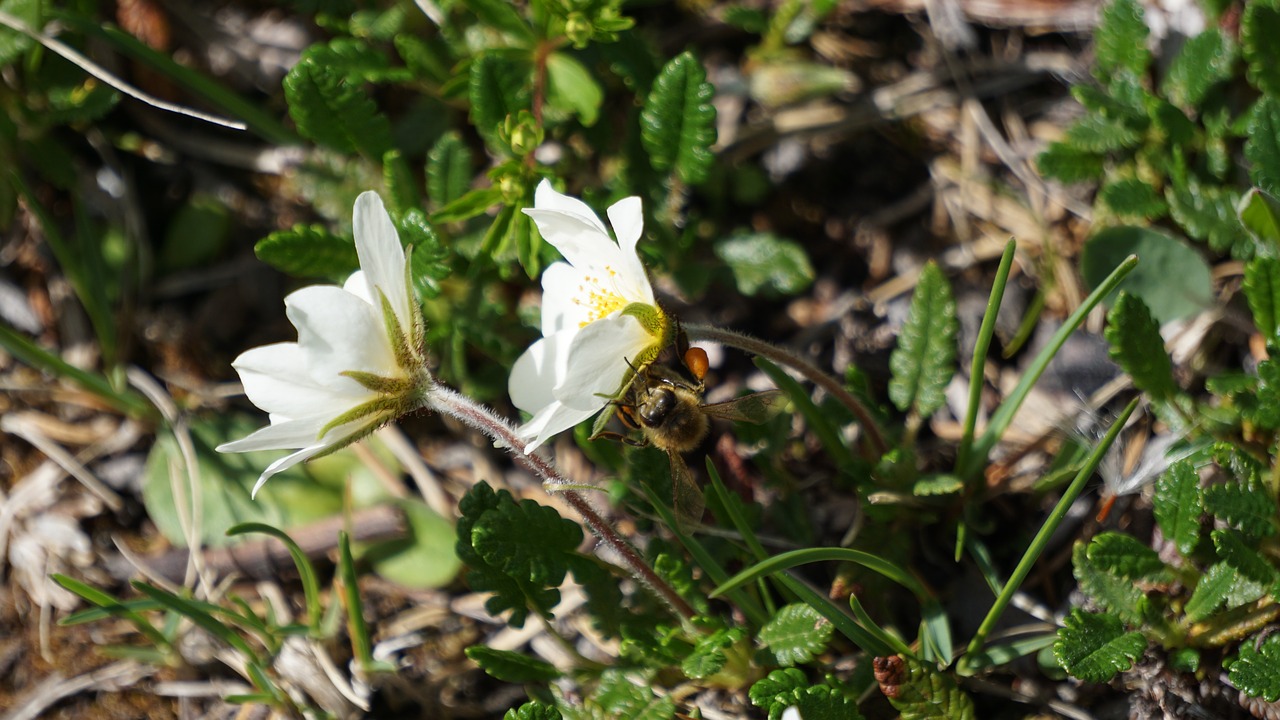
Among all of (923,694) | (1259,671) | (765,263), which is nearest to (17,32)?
(765,263)

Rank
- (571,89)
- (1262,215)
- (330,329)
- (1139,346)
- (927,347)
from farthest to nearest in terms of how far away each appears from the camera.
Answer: (571,89) < (927,347) < (1262,215) < (1139,346) < (330,329)

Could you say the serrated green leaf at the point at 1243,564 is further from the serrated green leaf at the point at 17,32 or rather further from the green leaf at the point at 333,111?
the serrated green leaf at the point at 17,32

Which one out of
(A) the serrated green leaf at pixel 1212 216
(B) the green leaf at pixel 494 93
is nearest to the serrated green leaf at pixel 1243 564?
(A) the serrated green leaf at pixel 1212 216

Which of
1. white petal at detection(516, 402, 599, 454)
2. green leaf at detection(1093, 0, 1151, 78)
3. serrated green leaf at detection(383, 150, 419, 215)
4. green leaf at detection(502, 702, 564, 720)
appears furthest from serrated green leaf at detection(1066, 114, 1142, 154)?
green leaf at detection(502, 702, 564, 720)

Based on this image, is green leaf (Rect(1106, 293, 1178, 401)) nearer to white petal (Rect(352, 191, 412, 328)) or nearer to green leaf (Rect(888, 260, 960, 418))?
green leaf (Rect(888, 260, 960, 418))

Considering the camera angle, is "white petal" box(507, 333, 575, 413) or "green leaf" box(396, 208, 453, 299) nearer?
"white petal" box(507, 333, 575, 413)

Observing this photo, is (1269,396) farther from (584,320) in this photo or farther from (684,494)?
(584,320)
